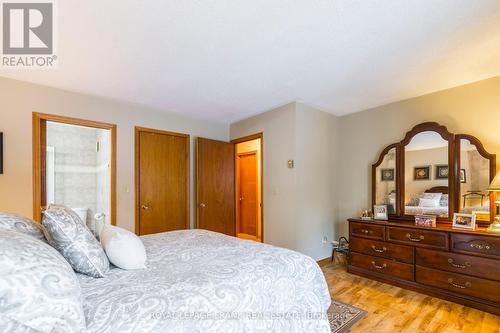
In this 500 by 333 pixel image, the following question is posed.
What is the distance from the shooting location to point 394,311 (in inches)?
90.3

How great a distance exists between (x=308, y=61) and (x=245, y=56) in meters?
0.59

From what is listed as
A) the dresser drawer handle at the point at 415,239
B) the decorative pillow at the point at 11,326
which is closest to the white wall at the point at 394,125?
the dresser drawer handle at the point at 415,239

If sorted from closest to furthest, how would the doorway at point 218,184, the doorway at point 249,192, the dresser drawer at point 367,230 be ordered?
1. the dresser drawer at point 367,230
2. the doorway at point 218,184
3. the doorway at point 249,192

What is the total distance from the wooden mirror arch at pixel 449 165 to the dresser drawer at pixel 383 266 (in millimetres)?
620

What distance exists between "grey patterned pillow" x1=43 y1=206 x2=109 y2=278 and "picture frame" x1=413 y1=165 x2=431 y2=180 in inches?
134

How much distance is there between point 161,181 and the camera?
12.0ft

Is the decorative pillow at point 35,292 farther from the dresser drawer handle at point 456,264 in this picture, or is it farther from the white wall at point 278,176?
the dresser drawer handle at point 456,264

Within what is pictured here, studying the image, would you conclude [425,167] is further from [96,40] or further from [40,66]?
[40,66]

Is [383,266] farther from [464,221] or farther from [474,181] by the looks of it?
[474,181]

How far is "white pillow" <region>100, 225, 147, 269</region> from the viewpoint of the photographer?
1.35 metres

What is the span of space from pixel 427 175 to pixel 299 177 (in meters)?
1.53

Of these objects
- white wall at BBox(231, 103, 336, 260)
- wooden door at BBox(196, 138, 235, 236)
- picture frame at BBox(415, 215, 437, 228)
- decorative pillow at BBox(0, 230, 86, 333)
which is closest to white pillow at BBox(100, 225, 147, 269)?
decorative pillow at BBox(0, 230, 86, 333)

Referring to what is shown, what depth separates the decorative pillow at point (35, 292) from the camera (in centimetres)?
70

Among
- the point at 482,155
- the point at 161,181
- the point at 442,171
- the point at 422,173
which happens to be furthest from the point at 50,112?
the point at 482,155
